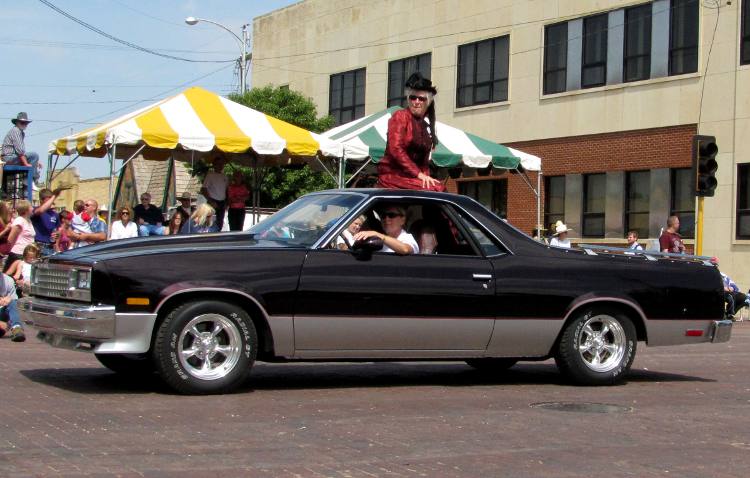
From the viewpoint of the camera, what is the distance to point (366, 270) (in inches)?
341

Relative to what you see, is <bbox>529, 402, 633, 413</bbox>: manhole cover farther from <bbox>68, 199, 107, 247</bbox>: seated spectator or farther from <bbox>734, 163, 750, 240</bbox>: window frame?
<bbox>734, 163, 750, 240</bbox>: window frame

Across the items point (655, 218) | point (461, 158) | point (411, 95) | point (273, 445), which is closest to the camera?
point (273, 445)

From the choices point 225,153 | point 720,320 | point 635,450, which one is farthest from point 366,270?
point 225,153

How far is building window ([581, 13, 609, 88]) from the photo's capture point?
30992 mm

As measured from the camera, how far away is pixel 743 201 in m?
27.3

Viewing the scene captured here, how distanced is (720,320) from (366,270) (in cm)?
342

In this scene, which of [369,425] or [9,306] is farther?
[9,306]

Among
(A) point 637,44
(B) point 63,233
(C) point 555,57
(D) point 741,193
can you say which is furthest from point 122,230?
(C) point 555,57

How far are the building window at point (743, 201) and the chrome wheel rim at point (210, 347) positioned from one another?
21.2 m

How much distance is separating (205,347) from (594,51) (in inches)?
980

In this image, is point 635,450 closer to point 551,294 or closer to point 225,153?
point 551,294

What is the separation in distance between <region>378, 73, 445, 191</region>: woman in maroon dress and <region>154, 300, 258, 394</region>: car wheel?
2.85m

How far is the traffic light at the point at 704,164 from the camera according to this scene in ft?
64.8

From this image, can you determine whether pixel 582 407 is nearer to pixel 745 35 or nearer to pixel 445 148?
pixel 445 148
